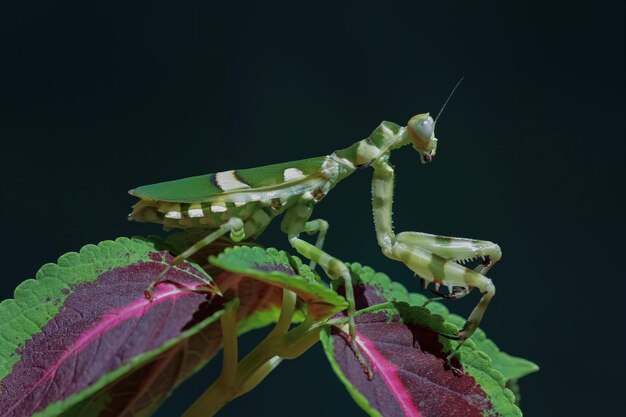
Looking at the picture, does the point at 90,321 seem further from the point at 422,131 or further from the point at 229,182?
the point at 422,131

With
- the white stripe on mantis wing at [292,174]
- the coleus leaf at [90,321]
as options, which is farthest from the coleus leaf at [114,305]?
the white stripe on mantis wing at [292,174]

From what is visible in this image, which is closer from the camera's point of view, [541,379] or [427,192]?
[427,192]

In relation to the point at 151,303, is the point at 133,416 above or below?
below

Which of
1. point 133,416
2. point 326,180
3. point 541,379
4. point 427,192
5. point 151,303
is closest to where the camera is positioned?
point 151,303

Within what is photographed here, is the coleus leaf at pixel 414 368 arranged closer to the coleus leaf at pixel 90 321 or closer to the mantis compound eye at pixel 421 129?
the coleus leaf at pixel 90 321

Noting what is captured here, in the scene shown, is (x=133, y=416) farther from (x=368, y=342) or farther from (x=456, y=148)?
(x=456, y=148)

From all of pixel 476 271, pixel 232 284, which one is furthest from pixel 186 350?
pixel 476 271

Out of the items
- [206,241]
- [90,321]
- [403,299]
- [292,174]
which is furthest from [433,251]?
[90,321]
